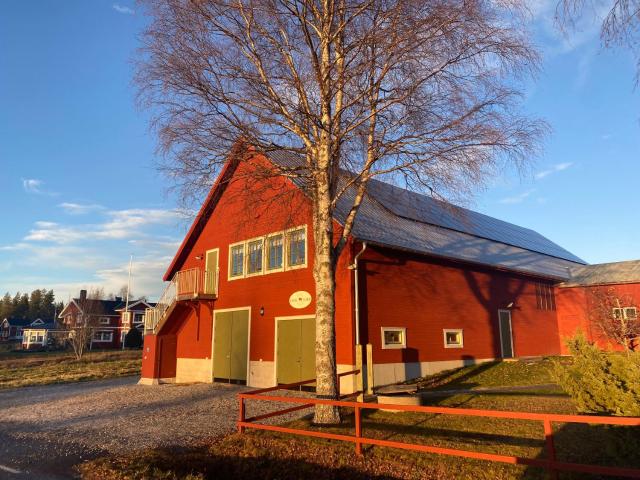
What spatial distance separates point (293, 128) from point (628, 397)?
791cm

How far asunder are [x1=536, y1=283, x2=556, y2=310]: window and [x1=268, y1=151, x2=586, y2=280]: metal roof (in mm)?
754

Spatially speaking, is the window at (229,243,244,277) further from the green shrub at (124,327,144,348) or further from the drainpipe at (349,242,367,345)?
the green shrub at (124,327,144,348)

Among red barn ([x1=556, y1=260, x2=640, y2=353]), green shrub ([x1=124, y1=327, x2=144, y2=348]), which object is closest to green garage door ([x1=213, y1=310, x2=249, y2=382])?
red barn ([x1=556, y1=260, x2=640, y2=353])

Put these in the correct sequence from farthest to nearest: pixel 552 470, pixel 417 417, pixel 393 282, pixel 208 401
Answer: pixel 393 282
pixel 208 401
pixel 417 417
pixel 552 470

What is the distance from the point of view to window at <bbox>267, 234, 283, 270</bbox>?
17702 millimetres

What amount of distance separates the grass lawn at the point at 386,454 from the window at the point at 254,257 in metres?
9.34

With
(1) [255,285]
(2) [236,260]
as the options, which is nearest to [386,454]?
(1) [255,285]

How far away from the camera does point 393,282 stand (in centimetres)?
1642

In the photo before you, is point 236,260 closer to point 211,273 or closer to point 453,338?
point 211,273

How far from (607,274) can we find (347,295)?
62.5ft

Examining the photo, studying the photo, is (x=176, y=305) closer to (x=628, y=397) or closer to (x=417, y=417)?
(x=417, y=417)

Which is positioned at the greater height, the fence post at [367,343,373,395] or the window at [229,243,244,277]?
the window at [229,243,244,277]

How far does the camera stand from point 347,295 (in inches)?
589

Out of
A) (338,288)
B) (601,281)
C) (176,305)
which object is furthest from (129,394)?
(601,281)
